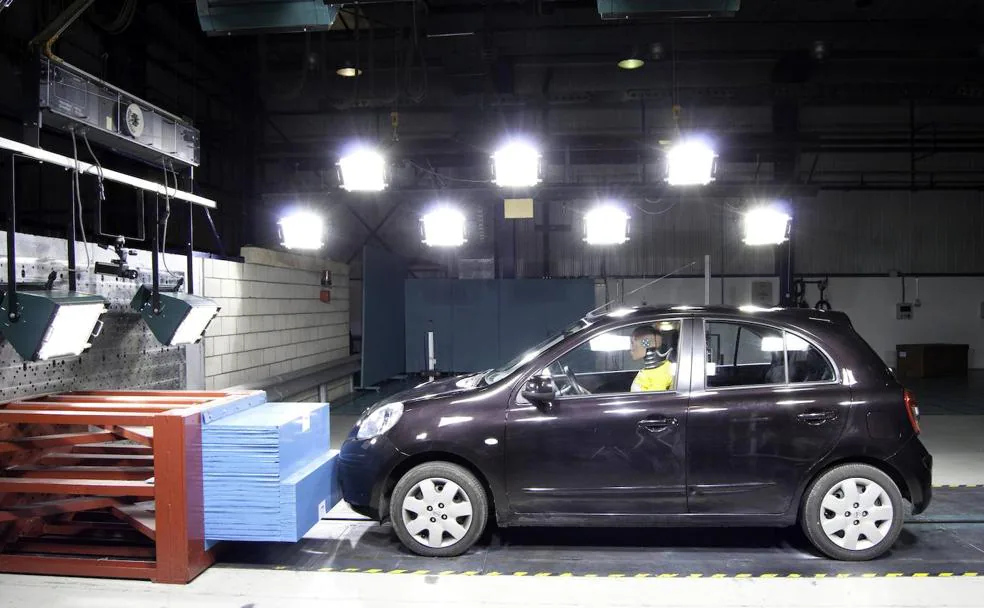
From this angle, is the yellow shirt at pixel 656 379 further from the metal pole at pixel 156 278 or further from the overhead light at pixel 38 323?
the metal pole at pixel 156 278

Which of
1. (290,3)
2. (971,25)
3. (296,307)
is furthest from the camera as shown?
(296,307)

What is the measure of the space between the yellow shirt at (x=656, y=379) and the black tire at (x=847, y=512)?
40.9 inches

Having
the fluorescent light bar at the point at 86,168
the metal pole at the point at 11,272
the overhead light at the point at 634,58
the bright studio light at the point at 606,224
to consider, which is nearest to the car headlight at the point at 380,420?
the metal pole at the point at 11,272

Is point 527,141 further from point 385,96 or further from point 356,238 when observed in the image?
point 356,238

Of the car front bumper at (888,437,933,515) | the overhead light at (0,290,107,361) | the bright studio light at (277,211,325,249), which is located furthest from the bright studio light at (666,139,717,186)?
the overhead light at (0,290,107,361)

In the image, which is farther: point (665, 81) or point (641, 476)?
point (665, 81)

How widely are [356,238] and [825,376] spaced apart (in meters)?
11.6

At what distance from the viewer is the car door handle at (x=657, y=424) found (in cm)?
381

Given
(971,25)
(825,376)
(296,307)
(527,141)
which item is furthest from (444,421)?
(971,25)

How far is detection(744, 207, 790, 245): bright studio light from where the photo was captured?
8.77 m

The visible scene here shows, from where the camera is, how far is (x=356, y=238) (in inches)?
559

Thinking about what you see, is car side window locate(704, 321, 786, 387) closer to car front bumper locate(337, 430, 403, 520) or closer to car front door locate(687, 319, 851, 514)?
car front door locate(687, 319, 851, 514)

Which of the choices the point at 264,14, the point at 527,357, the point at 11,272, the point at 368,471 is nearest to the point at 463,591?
the point at 368,471

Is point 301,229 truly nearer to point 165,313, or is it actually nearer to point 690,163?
point 165,313
